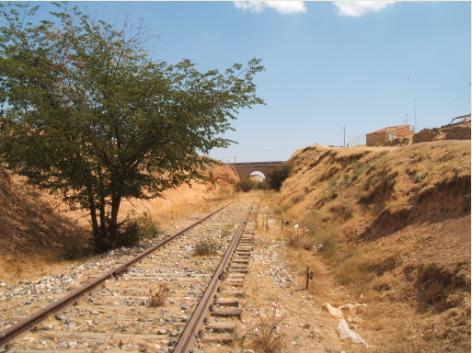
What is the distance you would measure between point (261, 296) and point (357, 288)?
7.48 feet

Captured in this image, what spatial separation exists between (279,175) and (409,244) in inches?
1851

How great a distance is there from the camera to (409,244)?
10.4m

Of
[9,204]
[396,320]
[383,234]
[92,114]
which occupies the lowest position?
[396,320]

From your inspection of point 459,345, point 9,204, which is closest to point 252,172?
point 9,204

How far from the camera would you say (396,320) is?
754 cm

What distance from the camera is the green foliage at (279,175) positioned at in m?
57.0

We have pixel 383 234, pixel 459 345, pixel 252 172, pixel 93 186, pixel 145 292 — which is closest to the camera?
pixel 459 345

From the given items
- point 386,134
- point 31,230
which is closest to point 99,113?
point 31,230

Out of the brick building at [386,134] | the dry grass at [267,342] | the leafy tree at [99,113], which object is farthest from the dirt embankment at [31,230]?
the brick building at [386,134]

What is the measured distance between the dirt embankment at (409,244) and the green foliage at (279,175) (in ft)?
122

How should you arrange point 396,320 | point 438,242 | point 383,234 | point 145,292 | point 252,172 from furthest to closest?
point 252,172 < point 383,234 < point 438,242 < point 145,292 < point 396,320

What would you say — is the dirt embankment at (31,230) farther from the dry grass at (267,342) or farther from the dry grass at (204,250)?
the dry grass at (267,342)

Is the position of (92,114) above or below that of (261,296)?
above

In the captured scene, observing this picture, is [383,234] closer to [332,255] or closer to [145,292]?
[332,255]
